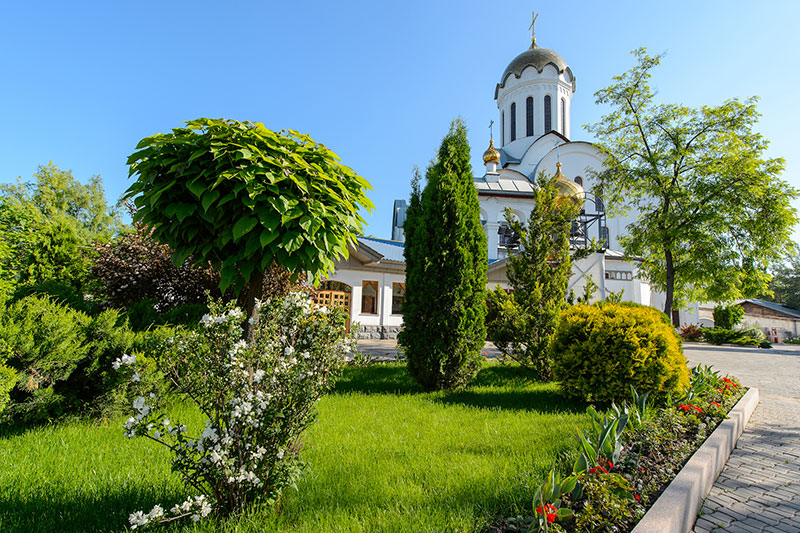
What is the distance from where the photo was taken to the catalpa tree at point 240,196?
3850mm

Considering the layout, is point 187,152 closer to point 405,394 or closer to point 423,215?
point 423,215

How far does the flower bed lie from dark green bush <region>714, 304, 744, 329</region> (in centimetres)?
2476

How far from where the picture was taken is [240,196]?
4.05m

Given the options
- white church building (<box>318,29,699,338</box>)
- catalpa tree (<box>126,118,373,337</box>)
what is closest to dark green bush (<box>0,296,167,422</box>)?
catalpa tree (<box>126,118,373,337</box>)

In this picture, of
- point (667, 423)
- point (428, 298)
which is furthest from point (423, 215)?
point (667, 423)

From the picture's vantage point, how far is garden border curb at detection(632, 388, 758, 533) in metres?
2.30

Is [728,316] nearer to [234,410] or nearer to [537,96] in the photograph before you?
[537,96]

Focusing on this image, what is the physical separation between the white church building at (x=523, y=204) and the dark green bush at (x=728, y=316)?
2.78 meters

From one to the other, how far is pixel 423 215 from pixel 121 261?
19.1 ft

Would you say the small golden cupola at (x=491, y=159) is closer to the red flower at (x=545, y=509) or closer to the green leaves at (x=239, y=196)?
the green leaves at (x=239, y=196)

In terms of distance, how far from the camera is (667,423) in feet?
13.6

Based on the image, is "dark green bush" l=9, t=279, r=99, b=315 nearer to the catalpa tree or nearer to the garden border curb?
the catalpa tree

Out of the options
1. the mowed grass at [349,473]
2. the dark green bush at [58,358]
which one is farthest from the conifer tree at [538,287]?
the dark green bush at [58,358]

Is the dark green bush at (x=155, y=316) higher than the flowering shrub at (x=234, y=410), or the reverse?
the dark green bush at (x=155, y=316)
